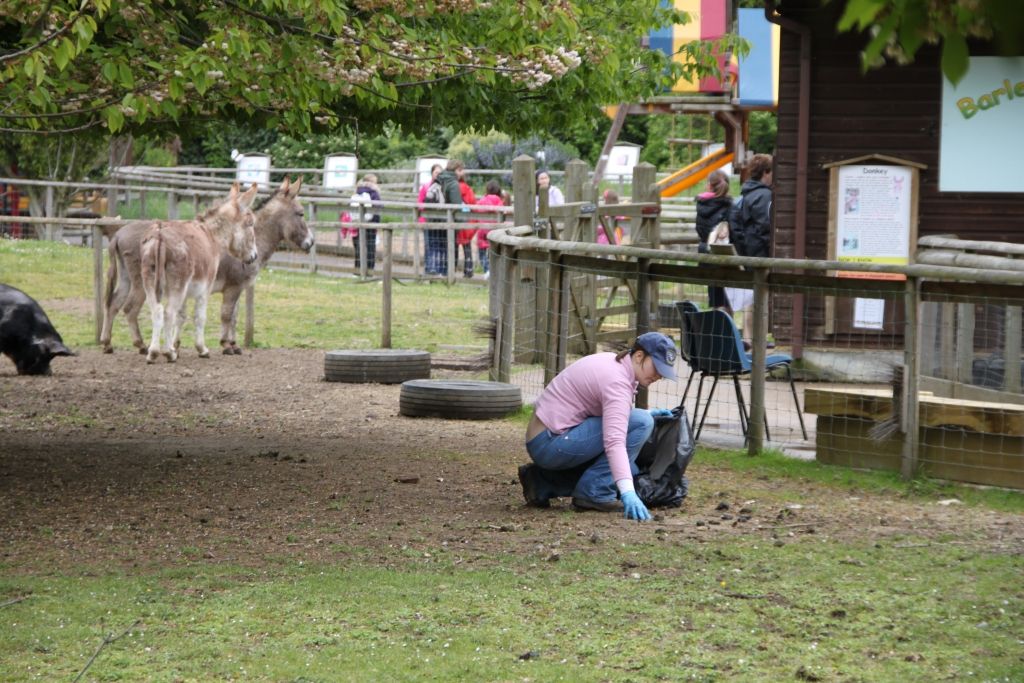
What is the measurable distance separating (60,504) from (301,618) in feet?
9.59

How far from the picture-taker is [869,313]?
14344 millimetres

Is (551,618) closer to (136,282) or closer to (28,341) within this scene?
(28,341)

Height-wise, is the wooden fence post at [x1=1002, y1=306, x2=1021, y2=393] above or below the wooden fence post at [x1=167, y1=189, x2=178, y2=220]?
below

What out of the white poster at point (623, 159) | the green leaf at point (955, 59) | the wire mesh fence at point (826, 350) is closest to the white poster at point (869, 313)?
the wire mesh fence at point (826, 350)

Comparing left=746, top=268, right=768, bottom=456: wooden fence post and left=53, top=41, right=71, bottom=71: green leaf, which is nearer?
left=53, top=41, right=71, bottom=71: green leaf

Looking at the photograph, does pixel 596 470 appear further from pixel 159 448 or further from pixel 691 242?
pixel 691 242

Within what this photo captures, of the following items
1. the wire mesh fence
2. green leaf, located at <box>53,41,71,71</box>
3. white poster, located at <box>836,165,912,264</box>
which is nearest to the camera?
green leaf, located at <box>53,41,71,71</box>

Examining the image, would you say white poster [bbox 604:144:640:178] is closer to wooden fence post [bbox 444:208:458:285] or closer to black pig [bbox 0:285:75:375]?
wooden fence post [bbox 444:208:458:285]

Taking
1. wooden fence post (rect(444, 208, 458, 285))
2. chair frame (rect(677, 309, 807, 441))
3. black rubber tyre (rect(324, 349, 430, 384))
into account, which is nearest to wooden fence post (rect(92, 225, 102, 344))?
black rubber tyre (rect(324, 349, 430, 384))

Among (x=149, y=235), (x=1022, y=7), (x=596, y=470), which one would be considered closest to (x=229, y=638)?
(x=596, y=470)

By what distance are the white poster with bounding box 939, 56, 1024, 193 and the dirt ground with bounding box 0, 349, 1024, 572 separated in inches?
215

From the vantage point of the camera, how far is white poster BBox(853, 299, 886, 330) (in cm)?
1422

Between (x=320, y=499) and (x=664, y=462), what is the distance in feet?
6.63

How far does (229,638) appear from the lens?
5.80 meters
